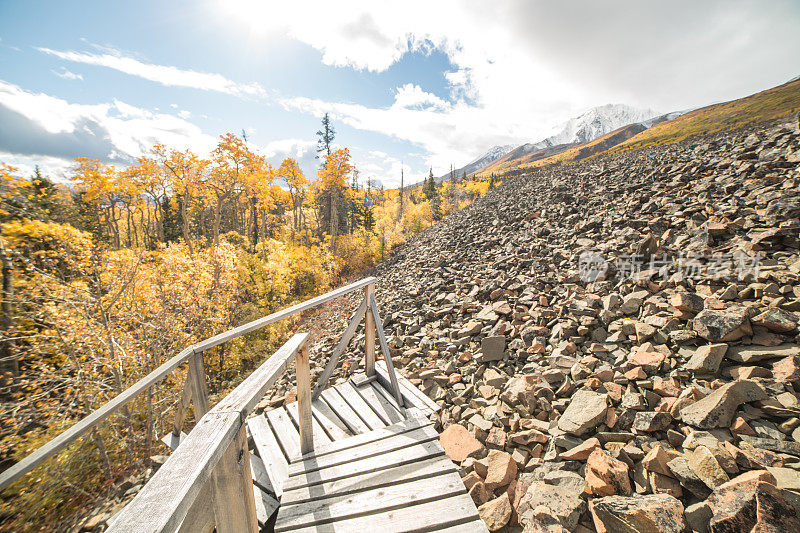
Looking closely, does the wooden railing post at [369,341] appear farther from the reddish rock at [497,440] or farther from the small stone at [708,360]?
the small stone at [708,360]

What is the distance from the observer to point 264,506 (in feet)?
9.84

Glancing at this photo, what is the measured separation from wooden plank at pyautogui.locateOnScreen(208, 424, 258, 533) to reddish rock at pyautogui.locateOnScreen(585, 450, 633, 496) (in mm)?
3177

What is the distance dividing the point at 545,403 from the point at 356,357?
4969 millimetres

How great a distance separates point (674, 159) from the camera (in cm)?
1296

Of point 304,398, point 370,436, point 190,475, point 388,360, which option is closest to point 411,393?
point 388,360

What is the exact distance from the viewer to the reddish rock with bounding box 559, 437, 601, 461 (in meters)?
3.39

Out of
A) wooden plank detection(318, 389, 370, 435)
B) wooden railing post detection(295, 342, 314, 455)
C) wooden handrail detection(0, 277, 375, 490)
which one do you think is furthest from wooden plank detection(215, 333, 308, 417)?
wooden plank detection(318, 389, 370, 435)

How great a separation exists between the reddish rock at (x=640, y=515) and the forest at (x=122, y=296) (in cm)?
659

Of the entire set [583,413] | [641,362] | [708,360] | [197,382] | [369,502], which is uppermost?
[197,382]

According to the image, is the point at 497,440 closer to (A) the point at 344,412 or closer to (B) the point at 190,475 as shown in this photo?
(A) the point at 344,412

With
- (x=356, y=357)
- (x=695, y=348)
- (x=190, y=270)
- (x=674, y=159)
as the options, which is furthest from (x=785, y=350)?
(x=190, y=270)

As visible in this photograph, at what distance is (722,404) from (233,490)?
4673 millimetres

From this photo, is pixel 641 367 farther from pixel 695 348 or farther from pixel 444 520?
pixel 444 520

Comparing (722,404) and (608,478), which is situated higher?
(722,404)
